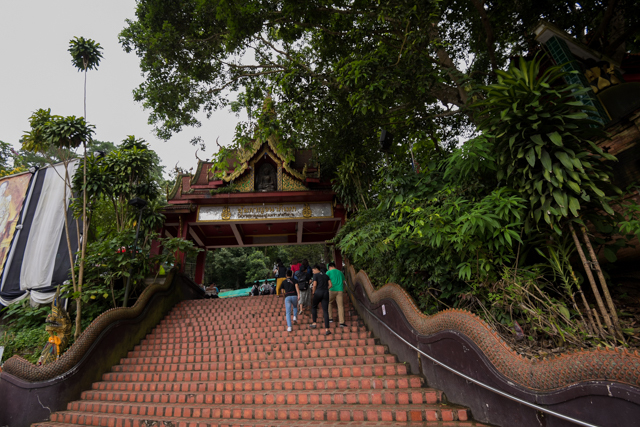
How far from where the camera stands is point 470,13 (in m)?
6.36

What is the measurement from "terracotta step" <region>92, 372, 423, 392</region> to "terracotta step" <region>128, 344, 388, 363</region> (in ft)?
2.14

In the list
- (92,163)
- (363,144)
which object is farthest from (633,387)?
(92,163)

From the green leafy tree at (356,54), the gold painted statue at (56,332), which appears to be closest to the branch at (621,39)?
the green leafy tree at (356,54)

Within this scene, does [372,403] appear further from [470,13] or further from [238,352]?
[470,13]

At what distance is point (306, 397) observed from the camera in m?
3.86

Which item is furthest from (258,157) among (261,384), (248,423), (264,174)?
(248,423)

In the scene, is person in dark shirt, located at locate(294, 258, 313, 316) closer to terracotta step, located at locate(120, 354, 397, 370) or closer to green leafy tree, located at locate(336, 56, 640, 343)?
terracotta step, located at locate(120, 354, 397, 370)

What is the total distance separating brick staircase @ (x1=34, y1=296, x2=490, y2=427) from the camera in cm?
350

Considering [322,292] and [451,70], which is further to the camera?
[322,292]

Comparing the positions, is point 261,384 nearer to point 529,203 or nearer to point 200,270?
point 529,203

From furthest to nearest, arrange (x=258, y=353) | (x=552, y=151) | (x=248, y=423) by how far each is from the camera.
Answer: (x=258, y=353) < (x=248, y=423) < (x=552, y=151)

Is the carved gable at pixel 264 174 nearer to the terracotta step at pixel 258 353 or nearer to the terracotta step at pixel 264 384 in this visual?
the terracotta step at pixel 258 353

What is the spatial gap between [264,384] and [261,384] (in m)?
0.05

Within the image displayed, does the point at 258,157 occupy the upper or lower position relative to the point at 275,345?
upper
